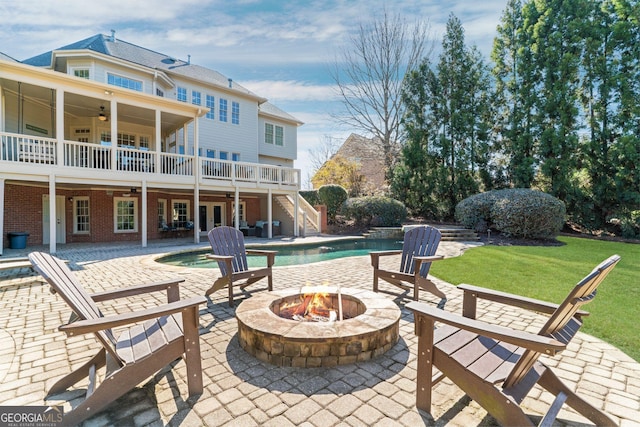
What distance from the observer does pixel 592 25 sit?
15.2 meters

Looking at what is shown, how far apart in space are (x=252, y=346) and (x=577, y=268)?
7.74 m

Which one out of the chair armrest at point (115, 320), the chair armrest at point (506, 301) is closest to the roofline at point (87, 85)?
the chair armrest at point (115, 320)

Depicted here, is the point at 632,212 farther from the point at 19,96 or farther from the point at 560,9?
the point at 19,96

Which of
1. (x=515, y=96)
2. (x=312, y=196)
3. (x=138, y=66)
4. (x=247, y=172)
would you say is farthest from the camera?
(x=312, y=196)

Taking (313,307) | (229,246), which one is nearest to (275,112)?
(229,246)

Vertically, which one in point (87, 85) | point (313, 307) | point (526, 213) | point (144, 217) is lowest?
point (313, 307)

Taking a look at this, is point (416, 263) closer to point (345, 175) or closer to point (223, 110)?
point (223, 110)

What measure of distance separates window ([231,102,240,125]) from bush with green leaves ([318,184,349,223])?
242 inches

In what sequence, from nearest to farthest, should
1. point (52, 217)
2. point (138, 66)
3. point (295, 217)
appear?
point (52, 217), point (138, 66), point (295, 217)

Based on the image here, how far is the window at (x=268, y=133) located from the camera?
1948 cm

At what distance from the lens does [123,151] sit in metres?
11.4
